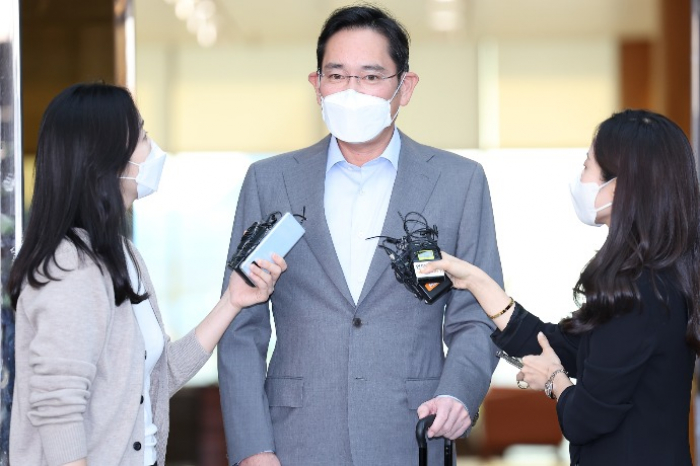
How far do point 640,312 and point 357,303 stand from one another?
2.94ft

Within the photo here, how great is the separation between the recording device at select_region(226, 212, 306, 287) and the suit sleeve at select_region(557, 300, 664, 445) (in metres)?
0.93

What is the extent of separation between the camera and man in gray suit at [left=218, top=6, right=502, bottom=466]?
11.1 ft

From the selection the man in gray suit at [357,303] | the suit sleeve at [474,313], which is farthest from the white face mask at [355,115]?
the suit sleeve at [474,313]

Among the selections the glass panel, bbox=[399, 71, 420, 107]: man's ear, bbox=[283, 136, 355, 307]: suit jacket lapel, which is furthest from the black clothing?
the glass panel

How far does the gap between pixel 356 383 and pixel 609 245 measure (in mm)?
885

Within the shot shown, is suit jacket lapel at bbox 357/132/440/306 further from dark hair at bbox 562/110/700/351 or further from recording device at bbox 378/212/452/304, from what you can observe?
dark hair at bbox 562/110/700/351

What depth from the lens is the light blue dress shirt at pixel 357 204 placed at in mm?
3506

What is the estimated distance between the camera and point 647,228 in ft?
9.82

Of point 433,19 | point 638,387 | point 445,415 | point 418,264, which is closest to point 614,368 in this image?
point 638,387

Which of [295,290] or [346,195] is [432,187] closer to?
[346,195]

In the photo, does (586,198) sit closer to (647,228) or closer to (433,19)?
(647,228)

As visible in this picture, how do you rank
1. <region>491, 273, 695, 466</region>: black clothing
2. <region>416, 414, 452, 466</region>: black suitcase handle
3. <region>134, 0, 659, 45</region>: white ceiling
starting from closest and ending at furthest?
<region>491, 273, 695, 466</region>: black clothing
<region>416, 414, 452, 466</region>: black suitcase handle
<region>134, 0, 659, 45</region>: white ceiling

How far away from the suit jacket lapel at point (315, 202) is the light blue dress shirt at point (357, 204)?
0.11ft

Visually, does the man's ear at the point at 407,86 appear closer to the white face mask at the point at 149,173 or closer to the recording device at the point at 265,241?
the recording device at the point at 265,241
